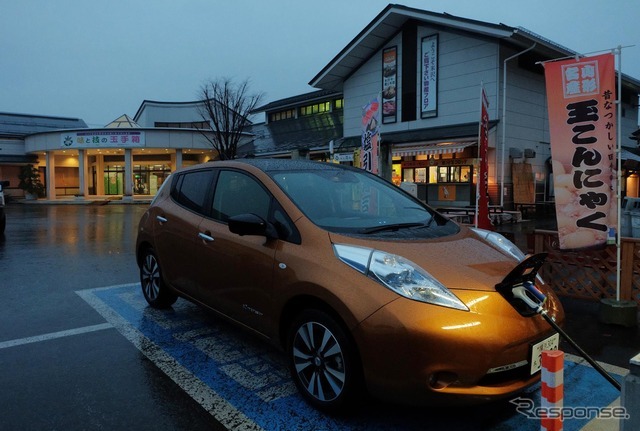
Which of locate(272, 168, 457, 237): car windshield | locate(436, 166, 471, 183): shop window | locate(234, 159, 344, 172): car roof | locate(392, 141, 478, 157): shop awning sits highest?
locate(392, 141, 478, 157): shop awning

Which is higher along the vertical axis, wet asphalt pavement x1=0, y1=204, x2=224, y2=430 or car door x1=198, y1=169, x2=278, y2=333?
car door x1=198, y1=169, x2=278, y2=333

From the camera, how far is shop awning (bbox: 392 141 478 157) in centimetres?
1777

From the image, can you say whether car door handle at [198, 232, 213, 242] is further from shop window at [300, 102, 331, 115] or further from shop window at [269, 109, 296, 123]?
shop window at [269, 109, 296, 123]

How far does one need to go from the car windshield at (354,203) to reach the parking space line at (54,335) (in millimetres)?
2541

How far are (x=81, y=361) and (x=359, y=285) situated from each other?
2.57 m

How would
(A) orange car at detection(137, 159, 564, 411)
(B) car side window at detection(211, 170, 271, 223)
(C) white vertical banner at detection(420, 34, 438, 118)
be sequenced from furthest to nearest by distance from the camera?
(C) white vertical banner at detection(420, 34, 438, 118) < (B) car side window at detection(211, 170, 271, 223) < (A) orange car at detection(137, 159, 564, 411)

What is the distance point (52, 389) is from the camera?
3137mm

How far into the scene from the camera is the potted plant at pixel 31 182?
34969mm

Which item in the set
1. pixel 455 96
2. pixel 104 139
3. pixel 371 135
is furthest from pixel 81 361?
pixel 104 139

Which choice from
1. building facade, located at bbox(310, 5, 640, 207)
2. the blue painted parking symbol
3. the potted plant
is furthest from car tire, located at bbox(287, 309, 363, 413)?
the potted plant

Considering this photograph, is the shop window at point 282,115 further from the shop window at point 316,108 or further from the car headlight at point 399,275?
the car headlight at point 399,275

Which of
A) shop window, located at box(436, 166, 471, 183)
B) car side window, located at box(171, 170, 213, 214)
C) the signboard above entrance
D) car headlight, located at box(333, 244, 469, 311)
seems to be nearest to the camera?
car headlight, located at box(333, 244, 469, 311)

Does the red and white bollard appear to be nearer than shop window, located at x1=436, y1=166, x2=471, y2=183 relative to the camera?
Yes

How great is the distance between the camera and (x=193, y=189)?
444 centimetres
